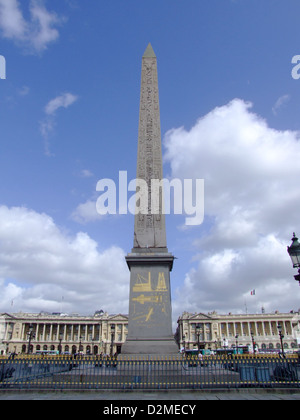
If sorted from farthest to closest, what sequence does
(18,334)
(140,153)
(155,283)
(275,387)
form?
(18,334), (140,153), (155,283), (275,387)

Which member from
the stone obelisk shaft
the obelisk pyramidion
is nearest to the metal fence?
the obelisk pyramidion

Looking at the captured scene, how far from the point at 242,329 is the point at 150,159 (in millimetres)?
92574

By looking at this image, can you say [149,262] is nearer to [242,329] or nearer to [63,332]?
[242,329]

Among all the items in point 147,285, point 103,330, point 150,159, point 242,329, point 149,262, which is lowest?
point 147,285

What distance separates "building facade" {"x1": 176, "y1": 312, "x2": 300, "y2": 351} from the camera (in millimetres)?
91250

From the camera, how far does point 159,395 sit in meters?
8.65

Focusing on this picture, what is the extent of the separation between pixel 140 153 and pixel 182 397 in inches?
399

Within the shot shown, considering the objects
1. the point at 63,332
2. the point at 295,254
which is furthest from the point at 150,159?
the point at 63,332

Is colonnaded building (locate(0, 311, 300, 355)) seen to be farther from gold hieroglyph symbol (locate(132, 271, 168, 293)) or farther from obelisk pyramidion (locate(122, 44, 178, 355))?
gold hieroglyph symbol (locate(132, 271, 168, 293))

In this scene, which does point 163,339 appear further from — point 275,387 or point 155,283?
point 275,387

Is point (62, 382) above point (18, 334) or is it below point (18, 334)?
below

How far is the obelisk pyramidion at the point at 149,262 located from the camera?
39.4ft

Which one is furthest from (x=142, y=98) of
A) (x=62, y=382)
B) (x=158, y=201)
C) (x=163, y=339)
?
(x=62, y=382)
